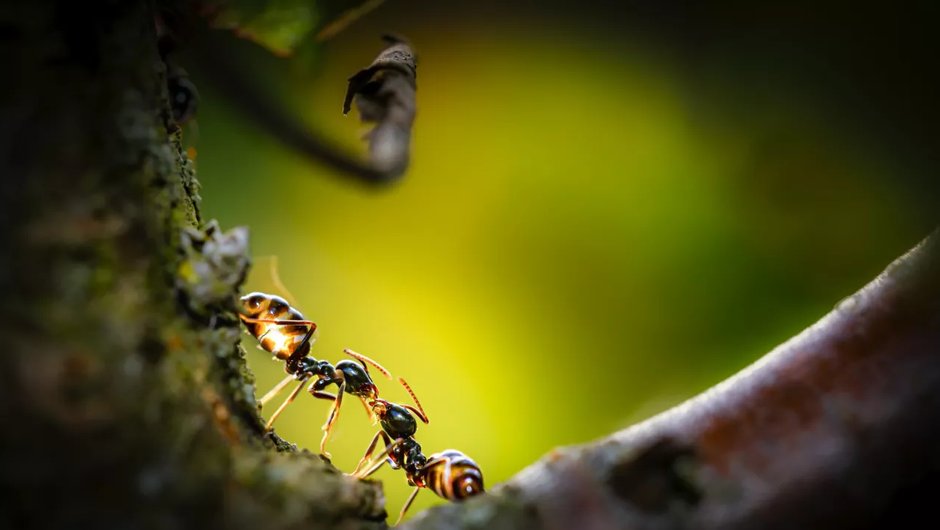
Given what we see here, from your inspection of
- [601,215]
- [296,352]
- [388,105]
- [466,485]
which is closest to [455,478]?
[466,485]

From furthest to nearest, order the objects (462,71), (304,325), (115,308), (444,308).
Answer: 1. (462,71)
2. (444,308)
3. (304,325)
4. (115,308)

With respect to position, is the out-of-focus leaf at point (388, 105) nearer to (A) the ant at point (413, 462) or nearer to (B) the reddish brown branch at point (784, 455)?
(B) the reddish brown branch at point (784, 455)

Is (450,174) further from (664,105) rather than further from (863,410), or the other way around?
(863,410)

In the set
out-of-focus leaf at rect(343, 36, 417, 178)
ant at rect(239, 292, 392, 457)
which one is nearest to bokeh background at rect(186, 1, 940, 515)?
ant at rect(239, 292, 392, 457)

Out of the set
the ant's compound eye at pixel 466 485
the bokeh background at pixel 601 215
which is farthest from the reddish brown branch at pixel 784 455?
the bokeh background at pixel 601 215

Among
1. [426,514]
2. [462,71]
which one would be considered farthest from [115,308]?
[462,71]

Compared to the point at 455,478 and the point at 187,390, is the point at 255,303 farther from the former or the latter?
the point at 187,390

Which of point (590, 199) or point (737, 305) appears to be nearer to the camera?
point (737, 305)
